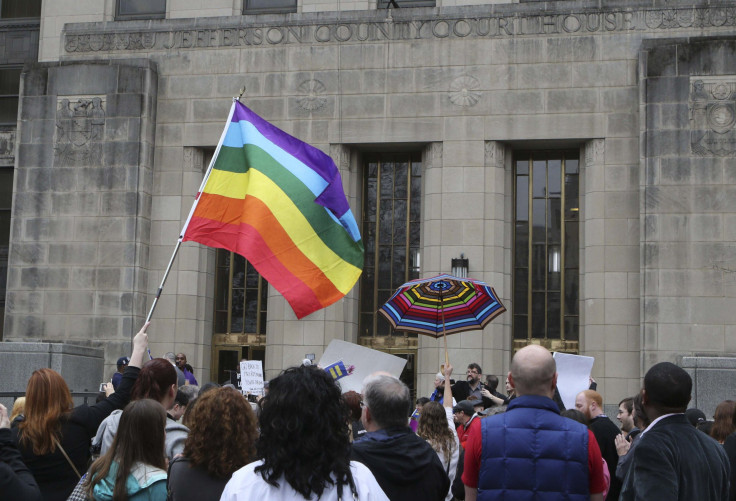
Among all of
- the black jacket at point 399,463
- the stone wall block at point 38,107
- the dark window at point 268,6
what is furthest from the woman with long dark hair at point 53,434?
the dark window at point 268,6

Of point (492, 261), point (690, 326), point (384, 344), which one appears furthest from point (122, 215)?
point (690, 326)

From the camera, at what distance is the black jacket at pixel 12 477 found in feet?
16.2

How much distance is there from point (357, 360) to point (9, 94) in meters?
16.3

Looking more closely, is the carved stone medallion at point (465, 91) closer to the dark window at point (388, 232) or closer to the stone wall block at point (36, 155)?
the dark window at point (388, 232)

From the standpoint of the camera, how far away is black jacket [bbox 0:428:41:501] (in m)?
4.93

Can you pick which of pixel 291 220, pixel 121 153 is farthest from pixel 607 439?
pixel 121 153

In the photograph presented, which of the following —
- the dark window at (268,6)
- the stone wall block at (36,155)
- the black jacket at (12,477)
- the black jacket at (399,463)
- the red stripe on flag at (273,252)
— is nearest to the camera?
the black jacket at (12,477)

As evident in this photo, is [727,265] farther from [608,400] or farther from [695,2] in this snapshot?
[695,2]

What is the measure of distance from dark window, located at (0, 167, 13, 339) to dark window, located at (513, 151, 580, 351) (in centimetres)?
1279

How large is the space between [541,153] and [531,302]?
10.8ft

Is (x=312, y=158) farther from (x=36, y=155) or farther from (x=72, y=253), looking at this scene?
(x=36, y=155)

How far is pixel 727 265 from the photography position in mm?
20062

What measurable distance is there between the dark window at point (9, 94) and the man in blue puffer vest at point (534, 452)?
2327 centimetres

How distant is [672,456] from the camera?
5.09 metres
